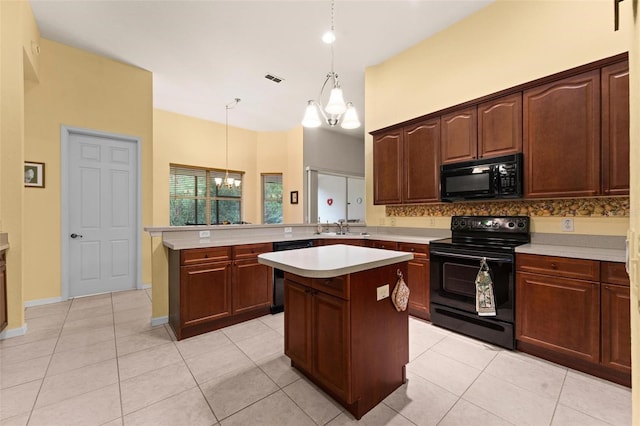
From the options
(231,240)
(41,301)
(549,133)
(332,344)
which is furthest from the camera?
(41,301)

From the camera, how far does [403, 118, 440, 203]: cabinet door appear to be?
10.8ft

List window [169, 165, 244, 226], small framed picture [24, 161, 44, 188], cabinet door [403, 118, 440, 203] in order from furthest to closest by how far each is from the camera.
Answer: window [169, 165, 244, 226]
small framed picture [24, 161, 44, 188]
cabinet door [403, 118, 440, 203]

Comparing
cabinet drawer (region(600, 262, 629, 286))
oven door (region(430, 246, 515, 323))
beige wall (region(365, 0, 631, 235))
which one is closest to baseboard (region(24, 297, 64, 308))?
beige wall (region(365, 0, 631, 235))

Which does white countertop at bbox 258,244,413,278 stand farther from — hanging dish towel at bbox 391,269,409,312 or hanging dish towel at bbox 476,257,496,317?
hanging dish towel at bbox 476,257,496,317

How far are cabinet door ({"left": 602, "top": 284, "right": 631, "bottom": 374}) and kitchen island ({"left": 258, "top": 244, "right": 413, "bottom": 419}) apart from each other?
1.41 m

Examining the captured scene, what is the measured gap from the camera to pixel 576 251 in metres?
2.24

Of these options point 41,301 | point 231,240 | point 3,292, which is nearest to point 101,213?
point 41,301

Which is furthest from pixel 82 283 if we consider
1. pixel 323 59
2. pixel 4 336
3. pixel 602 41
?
pixel 602 41

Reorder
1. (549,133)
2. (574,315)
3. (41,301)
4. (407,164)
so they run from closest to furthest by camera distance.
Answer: (574,315)
(549,133)
(407,164)
(41,301)

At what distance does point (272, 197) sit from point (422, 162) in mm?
4559

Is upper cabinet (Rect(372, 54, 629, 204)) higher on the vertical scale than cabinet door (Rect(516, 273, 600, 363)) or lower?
higher

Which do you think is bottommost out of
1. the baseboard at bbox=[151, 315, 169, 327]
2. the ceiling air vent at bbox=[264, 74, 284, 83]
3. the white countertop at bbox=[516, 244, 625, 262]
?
the baseboard at bbox=[151, 315, 169, 327]

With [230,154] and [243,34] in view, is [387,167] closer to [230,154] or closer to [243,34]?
[243,34]

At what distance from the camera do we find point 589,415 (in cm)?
171
